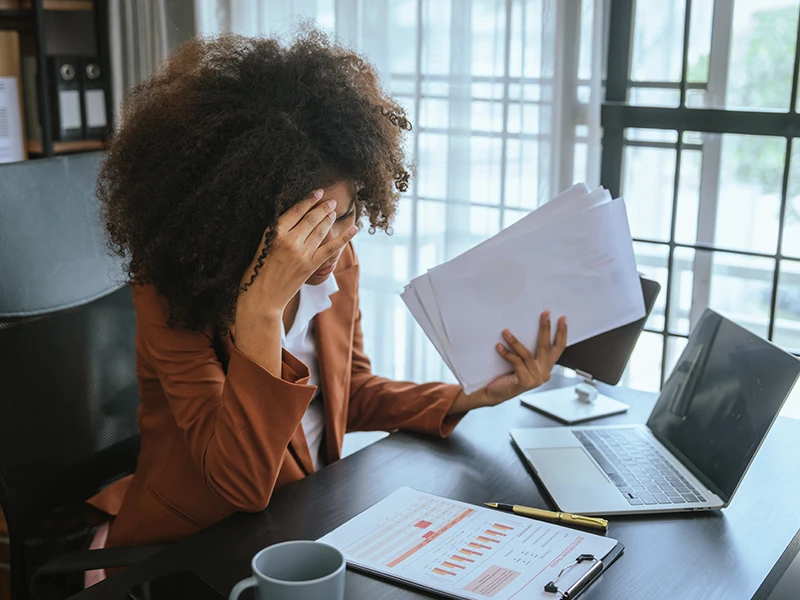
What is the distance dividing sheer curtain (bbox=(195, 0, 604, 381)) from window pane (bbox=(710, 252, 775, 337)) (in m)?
0.38

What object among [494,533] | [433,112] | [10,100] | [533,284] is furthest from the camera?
[10,100]

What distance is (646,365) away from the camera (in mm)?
2164

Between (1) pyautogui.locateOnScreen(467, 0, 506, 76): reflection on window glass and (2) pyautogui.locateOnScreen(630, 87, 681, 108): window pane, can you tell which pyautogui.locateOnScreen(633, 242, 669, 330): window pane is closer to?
(2) pyautogui.locateOnScreen(630, 87, 681, 108): window pane

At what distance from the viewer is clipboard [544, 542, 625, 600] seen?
→ 2.94 ft

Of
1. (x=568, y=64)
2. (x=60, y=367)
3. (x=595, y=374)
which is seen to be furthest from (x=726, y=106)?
(x=60, y=367)

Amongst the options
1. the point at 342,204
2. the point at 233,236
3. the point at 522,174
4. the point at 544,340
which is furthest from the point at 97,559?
the point at 522,174

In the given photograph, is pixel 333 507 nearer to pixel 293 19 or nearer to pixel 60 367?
pixel 60 367

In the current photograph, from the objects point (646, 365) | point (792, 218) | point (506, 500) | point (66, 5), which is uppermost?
point (66, 5)

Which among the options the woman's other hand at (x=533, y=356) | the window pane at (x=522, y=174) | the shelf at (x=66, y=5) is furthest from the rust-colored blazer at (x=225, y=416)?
the shelf at (x=66, y=5)

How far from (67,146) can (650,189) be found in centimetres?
172

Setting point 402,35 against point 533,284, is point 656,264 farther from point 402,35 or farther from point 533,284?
point 533,284

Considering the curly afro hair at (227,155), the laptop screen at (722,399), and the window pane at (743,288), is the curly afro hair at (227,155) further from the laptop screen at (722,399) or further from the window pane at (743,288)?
the window pane at (743,288)

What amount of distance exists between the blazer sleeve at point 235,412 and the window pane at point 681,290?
124 centimetres

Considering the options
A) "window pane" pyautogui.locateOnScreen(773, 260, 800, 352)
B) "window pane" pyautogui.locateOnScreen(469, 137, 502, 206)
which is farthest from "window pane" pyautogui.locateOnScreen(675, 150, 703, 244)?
"window pane" pyautogui.locateOnScreen(469, 137, 502, 206)
